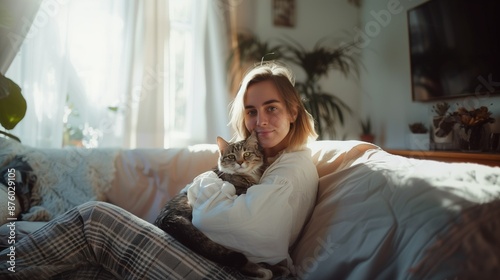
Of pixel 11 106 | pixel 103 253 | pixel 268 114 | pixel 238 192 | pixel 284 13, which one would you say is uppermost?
pixel 284 13

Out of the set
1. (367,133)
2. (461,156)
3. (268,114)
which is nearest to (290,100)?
(268,114)

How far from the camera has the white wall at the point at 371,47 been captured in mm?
2557

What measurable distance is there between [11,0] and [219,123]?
169 cm

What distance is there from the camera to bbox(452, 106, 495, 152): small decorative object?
1656mm

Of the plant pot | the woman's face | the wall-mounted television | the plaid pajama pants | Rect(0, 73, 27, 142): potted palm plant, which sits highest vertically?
the wall-mounted television

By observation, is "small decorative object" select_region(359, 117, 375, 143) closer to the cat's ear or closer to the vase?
the vase

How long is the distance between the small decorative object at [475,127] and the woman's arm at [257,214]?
54.1 inches

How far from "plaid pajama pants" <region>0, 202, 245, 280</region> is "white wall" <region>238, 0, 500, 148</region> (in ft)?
7.10

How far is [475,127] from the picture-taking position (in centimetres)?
168

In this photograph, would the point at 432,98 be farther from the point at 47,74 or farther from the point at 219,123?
the point at 47,74

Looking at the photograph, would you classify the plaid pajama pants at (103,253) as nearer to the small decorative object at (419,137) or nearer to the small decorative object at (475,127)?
the small decorative object at (475,127)

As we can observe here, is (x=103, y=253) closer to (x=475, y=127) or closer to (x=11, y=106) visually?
(x=11, y=106)

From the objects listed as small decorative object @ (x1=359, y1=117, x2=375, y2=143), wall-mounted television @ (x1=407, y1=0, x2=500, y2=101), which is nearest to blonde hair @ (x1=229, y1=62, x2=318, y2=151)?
wall-mounted television @ (x1=407, y1=0, x2=500, y2=101)

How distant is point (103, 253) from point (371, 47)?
2.94m
